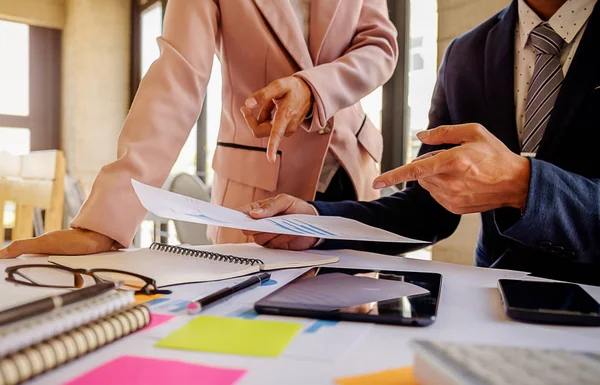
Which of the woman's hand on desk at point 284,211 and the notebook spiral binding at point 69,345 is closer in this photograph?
the notebook spiral binding at point 69,345

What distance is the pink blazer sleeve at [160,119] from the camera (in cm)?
83

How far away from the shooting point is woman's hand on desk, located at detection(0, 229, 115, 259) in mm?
786

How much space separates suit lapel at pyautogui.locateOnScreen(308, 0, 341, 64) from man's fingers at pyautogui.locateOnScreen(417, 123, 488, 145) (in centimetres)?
49

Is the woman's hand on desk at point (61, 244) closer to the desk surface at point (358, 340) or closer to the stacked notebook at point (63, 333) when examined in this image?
the desk surface at point (358, 340)

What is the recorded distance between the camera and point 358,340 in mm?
395

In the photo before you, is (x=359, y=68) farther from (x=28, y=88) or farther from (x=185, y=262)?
(x=28, y=88)

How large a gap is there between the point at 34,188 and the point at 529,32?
4.31 ft

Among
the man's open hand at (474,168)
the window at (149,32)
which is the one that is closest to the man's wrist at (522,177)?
the man's open hand at (474,168)

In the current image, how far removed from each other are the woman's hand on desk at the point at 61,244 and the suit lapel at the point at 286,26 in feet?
1.74

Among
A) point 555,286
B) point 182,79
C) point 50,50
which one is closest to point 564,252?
point 555,286

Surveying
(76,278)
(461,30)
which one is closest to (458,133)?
(76,278)

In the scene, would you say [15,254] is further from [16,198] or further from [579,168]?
[579,168]

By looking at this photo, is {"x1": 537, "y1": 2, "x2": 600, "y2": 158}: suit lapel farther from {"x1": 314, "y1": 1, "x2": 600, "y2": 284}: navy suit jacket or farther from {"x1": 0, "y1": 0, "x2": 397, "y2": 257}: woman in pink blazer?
{"x1": 0, "y1": 0, "x2": 397, "y2": 257}: woman in pink blazer

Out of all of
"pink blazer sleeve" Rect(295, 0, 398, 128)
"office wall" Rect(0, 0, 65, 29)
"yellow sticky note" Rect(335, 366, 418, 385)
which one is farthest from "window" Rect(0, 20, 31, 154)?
"yellow sticky note" Rect(335, 366, 418, 385)
